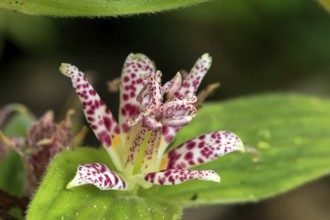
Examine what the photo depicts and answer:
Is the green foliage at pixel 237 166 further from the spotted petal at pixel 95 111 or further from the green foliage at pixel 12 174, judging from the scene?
the green foliage at pixel 12 174

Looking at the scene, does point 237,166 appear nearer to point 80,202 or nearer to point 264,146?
point 264,146

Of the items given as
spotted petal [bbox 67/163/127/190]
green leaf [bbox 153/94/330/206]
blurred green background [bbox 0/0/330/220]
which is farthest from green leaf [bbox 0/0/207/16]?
blurred green background [bbox 0/0/330/220]

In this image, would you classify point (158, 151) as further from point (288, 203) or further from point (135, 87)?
point (288, 203)

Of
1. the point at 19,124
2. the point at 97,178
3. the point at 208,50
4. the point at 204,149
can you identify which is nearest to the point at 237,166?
the point at 204,149

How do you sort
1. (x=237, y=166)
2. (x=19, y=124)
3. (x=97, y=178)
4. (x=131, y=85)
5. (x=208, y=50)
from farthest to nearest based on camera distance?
(x=208, y=50)
(x=19, y=124)
(x=237, y=166)
(x=131, y=85)
(x=97, y=178)

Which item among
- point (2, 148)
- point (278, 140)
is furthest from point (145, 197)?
point (278, 140)

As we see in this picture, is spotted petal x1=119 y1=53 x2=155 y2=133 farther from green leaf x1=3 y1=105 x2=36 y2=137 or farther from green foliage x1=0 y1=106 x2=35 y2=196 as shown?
green leaf x1=3 y1=105 x2=36 y2=137
